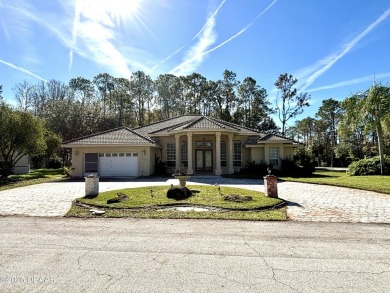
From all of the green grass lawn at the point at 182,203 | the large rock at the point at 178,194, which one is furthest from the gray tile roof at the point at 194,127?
the green grass lawn at the point at 182,203

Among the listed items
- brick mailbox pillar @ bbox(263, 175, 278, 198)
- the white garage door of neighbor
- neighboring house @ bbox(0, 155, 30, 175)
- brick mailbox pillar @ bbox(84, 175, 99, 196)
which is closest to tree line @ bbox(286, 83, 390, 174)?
brick mailbox pillar @ bbox(263, 175, 278, 198)

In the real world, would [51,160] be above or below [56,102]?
below

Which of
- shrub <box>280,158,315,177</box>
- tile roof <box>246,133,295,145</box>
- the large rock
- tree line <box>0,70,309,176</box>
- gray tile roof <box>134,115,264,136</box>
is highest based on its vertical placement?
tree line <box>0,70,309,176</box>

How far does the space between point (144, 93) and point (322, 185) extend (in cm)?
3890

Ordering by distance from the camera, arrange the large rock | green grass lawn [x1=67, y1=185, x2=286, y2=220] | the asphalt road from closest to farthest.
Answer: the asphalt road < green grass lawn [x1=67, y1=185, x2=286, y2=220] < the large rock

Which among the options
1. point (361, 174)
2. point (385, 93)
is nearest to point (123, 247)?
point (361, 174)

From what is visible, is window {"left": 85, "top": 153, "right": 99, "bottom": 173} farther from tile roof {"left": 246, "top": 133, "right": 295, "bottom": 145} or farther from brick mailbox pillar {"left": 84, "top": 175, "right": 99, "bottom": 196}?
tile roof {"left": 246, "top": 133, "right": 295, "bottom": 145}

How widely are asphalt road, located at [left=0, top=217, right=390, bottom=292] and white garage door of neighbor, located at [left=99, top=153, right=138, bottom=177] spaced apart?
13815 millimetres

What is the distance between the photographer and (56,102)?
3712cm

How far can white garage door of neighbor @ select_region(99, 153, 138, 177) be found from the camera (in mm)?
20984

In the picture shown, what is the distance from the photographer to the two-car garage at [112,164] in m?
21.0

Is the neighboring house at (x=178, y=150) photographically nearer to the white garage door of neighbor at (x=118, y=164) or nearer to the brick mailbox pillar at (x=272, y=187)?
the white garage door of neighbor at (x=118, y=164)

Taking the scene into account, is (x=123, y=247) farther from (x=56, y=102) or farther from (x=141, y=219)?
(x=56, y=102)

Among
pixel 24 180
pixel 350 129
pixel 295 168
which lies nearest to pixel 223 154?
pixel 295 168
